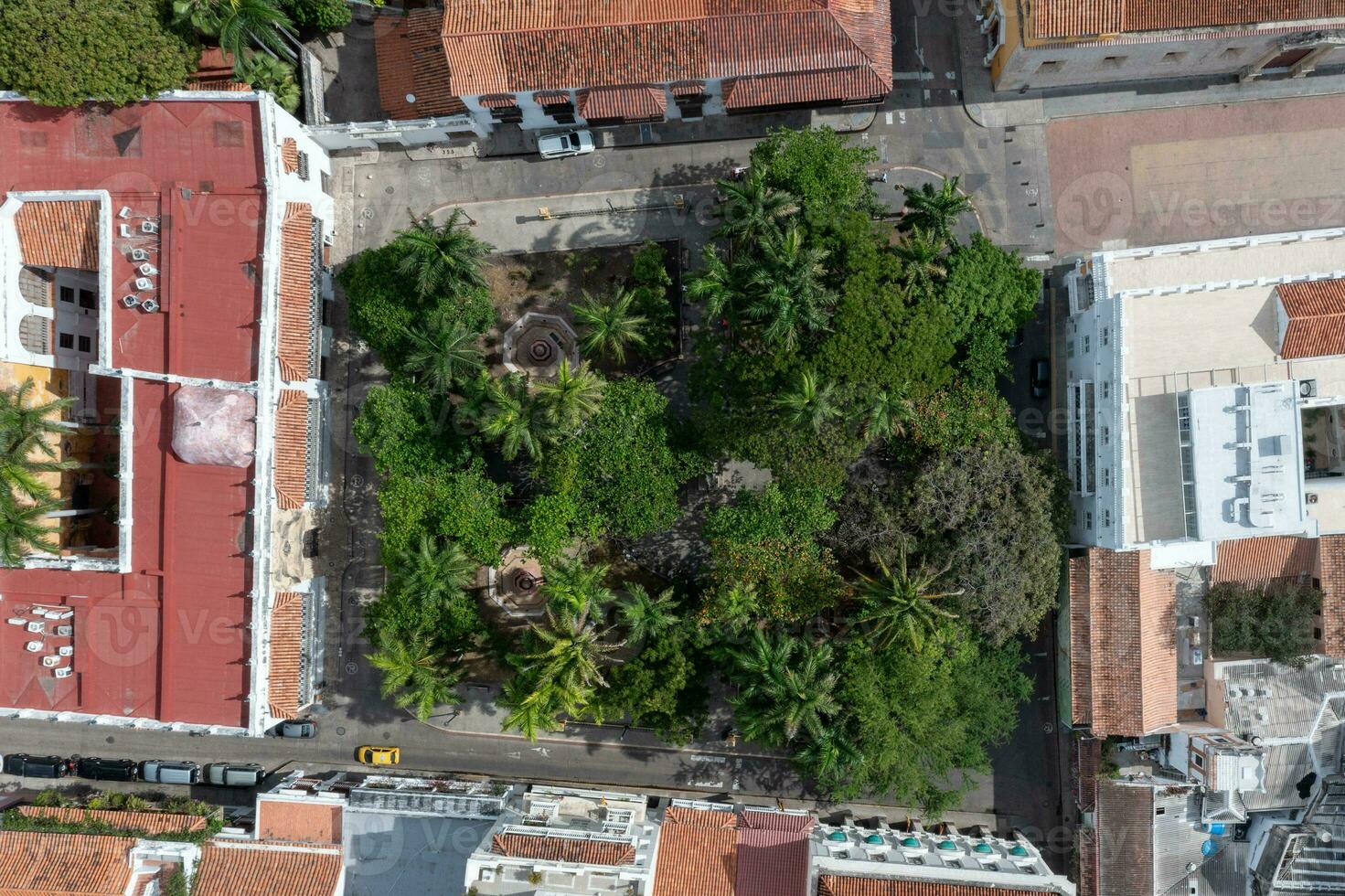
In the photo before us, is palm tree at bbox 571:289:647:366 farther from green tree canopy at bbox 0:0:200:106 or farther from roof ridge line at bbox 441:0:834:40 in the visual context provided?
green tree canopy at bbox 0:0:200:106

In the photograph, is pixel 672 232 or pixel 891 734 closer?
pixel 891 734

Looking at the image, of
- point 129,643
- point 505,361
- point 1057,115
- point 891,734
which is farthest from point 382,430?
point 1057,115

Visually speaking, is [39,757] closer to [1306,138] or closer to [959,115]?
[959,115]

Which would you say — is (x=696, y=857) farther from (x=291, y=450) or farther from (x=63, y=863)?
(x=63, y=863)

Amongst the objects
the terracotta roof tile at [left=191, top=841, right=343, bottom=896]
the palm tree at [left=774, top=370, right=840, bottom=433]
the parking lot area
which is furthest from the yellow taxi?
the parking lot area

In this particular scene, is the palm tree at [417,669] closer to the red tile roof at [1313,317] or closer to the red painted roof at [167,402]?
the red painted roof at [167,402]

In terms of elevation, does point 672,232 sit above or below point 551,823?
above
